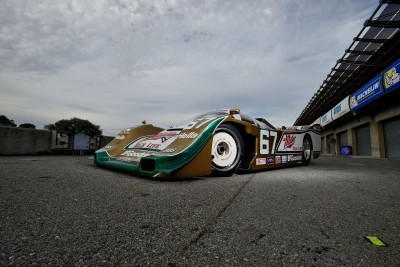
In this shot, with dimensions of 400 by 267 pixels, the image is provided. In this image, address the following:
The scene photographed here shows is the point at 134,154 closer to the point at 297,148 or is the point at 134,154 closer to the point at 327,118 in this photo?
the point at 297,148

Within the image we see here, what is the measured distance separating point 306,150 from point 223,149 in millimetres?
3611

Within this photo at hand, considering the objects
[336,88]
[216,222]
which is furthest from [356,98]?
[216,222]

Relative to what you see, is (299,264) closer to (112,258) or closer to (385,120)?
(112,258)

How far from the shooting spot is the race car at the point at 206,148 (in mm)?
2617

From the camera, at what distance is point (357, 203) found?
161cm

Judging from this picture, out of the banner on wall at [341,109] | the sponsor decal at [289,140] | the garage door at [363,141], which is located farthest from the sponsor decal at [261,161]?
the garage door at [363,141]

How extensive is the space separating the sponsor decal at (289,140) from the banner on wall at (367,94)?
29.4 ft

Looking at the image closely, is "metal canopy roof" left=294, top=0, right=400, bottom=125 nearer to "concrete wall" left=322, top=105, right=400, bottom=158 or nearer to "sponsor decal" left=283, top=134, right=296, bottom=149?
"concrete wall" left=322, top=105, right=400, bottom=158

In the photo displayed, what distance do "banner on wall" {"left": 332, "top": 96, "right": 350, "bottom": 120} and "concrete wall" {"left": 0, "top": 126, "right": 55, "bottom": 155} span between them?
58.7 ft

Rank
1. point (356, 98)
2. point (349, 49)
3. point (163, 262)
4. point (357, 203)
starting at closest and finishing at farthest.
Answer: point (163, 262) < point (357, 203) < point (349, 49) < point (356, 98)

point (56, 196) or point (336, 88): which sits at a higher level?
point (336, 88)

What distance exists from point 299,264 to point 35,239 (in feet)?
3.45

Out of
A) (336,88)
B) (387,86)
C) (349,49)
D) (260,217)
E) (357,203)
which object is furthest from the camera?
(336,88)

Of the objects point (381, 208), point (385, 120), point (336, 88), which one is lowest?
point (381, 208)
